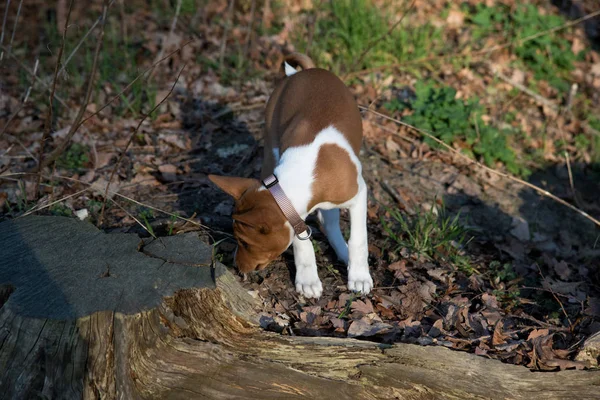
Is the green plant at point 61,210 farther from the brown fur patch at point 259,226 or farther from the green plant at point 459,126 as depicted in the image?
the green plant at point 459,126

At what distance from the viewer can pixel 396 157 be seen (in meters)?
5.83

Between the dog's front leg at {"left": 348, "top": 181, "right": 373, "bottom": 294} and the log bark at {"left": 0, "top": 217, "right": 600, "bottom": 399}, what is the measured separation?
729mm

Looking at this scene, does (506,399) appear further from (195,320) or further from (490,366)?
(195,320)

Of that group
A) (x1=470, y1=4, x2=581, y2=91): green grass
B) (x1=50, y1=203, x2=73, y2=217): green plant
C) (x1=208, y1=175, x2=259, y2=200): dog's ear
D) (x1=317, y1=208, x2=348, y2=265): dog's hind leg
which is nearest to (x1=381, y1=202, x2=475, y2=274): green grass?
(x1=317, y1=208, x2=348, y2=265): dog's hind leg

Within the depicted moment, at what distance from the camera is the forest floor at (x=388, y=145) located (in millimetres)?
3961

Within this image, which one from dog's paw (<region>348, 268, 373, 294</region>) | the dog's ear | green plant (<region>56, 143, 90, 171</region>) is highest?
the dog's ear

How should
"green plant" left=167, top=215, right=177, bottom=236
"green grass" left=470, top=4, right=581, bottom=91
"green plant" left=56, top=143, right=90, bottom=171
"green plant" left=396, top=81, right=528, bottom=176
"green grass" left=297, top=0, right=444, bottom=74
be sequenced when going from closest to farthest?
"green plant" left=167, top=215, right=177, bottom=236 < "green plant" left=56, top=143, right=90, bottom=171 < "green plant" left=396, top=81, right=528, bottom=176 < "green grass" left=297, top=0, right=444, bottom=74 < "green grass" left=470, top=4, right=581, bottom=91

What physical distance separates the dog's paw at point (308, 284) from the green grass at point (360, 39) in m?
3.22

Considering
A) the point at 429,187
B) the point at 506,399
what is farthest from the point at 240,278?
the point at 429,187

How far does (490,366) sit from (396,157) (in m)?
2.88

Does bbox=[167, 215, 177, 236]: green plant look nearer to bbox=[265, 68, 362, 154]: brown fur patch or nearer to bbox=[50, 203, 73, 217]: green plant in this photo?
bbox=[50, 203, 73, 217]: green plant

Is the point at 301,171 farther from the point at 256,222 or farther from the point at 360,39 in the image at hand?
the point at 360,39

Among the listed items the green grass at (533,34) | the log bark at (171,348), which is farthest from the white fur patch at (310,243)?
the green grass at (533,34)

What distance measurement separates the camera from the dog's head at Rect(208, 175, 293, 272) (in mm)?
3387
